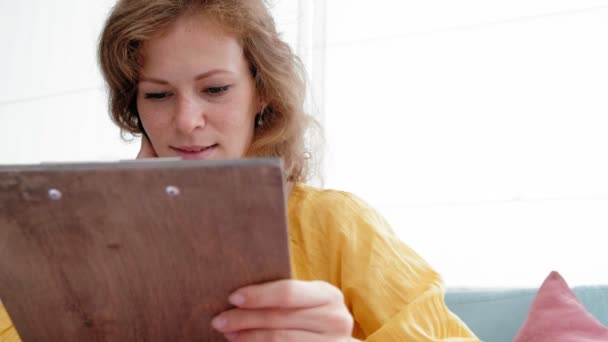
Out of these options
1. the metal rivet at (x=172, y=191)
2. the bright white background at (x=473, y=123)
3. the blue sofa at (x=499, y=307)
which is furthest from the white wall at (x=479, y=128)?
the metal rivet at (x=172, y=191)

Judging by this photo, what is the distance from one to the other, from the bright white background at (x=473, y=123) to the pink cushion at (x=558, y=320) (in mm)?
709

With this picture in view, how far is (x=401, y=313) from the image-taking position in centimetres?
112

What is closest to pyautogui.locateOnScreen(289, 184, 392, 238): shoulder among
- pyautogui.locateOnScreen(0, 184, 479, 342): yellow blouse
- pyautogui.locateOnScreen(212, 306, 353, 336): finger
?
pyautogui.locateOnScreen(0, 184, 479, 342): yellow blouse

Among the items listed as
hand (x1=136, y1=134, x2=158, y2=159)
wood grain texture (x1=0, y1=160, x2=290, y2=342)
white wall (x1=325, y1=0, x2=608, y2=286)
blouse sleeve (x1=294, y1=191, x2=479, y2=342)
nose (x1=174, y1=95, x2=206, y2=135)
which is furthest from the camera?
white wall (x1=325, y1=0, x2=608, y2=286)

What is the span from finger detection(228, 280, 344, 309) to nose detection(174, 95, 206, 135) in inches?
24.7

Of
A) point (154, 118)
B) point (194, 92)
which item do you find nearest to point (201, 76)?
point (194, 92)

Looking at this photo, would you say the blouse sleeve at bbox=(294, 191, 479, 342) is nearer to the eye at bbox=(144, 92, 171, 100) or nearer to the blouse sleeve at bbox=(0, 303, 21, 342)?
the eye at bbox=(144, 92, 171, 100)

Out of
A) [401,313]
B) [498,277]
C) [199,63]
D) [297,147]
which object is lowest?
[498,277]

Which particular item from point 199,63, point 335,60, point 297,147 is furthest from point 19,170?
point 335,60

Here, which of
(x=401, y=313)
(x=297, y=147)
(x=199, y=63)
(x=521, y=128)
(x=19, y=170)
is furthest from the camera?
(x=521, y=128)

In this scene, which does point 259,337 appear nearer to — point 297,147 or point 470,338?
point 470,338

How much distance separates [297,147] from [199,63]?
374 mm

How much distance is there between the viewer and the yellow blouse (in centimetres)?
112

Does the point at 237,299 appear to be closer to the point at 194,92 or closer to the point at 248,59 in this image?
the point at 194,92
